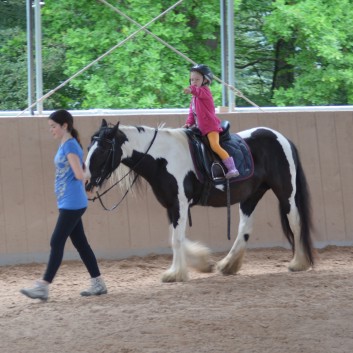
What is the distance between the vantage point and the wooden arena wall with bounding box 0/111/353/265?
9648 mm

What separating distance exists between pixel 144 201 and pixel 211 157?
6.42 ft

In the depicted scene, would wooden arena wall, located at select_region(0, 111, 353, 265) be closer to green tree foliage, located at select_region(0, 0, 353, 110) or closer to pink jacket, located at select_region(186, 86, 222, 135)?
pink jacket, located at select_region(186, 86, 222, 135)

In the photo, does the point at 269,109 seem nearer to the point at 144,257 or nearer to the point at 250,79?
the point at 144,257

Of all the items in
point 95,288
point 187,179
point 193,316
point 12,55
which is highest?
point 12,55

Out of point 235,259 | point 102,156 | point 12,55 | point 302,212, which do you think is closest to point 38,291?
point 102,156

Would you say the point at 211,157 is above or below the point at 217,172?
above

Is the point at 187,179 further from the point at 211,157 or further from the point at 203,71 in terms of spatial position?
the point at 203,71

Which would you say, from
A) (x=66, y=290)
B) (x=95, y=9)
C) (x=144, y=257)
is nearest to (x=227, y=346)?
(x=66, y=290)

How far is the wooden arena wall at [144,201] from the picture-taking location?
965 cm

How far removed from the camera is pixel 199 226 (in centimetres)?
1014

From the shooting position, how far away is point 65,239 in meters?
6.94

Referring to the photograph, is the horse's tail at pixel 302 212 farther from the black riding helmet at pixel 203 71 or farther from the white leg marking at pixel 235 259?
the black riding helmet at pixel 203 71

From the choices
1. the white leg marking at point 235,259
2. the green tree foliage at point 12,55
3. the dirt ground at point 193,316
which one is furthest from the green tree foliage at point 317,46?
the dirt ground at point 193,316

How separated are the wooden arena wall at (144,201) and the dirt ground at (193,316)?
4.24ft
